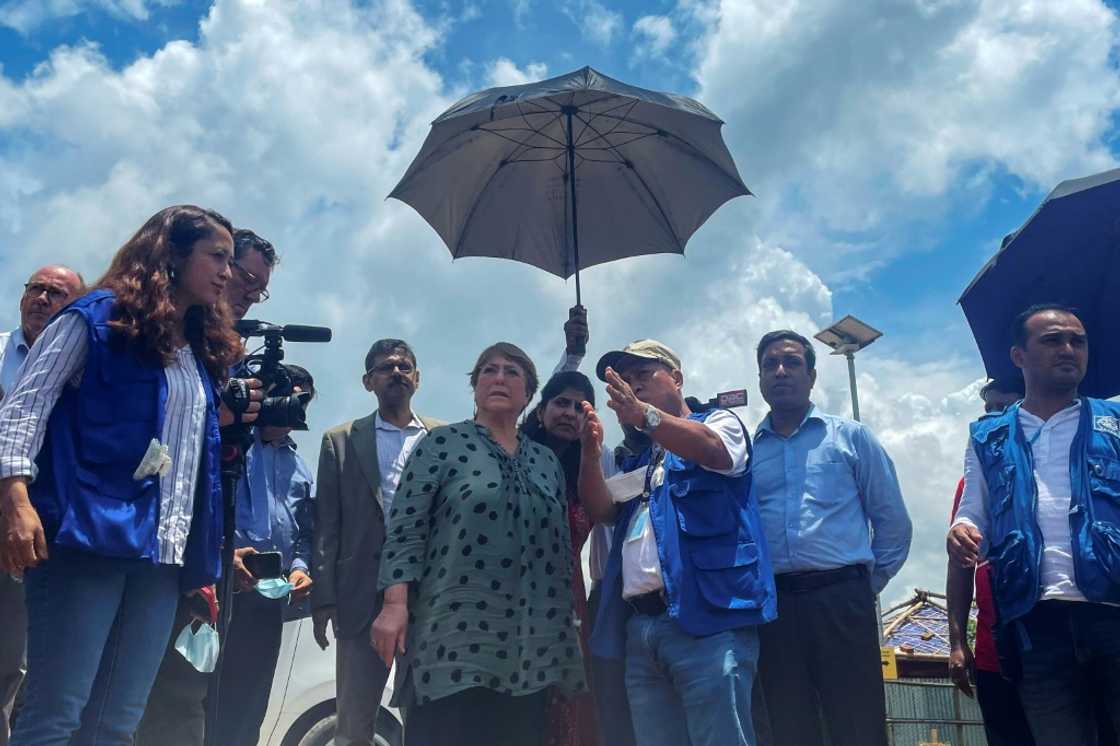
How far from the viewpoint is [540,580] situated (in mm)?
3209

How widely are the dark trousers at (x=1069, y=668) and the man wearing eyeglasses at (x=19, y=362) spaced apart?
12.1ft

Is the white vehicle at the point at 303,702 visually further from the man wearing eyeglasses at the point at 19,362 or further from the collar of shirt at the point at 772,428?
the collar of shirt at the point at 772,428

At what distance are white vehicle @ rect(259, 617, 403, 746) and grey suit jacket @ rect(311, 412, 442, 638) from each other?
3.04 ft

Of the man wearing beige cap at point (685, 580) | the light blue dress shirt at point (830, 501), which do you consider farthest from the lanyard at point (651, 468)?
the light blue dress shirt at point (830, 501)

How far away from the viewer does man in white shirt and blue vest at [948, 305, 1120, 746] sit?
3.20 metres

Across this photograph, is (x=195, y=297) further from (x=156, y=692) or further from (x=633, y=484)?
(x=633, y=484)

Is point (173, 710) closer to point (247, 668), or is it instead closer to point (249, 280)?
point (247, 668)

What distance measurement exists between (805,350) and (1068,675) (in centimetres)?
185

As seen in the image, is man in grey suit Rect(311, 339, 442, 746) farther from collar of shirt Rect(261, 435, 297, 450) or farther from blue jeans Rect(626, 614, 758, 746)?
blue jeans Rect(626, 614, 758, 746)

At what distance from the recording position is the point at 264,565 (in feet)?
12.1

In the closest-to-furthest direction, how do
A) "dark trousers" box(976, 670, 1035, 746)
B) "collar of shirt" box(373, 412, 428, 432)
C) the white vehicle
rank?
"dark trousers" box(976, 670, 1035, 746), "collar of shirt" box(373, 412, 428, 432), the white vehicle

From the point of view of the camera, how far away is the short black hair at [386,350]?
475 centimetres

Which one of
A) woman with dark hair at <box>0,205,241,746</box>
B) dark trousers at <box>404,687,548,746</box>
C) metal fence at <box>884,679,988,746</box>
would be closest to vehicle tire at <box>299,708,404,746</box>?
dark trousers at <box>404,687,548,746</box>

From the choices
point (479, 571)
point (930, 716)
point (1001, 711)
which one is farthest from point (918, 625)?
point (479, 571)
